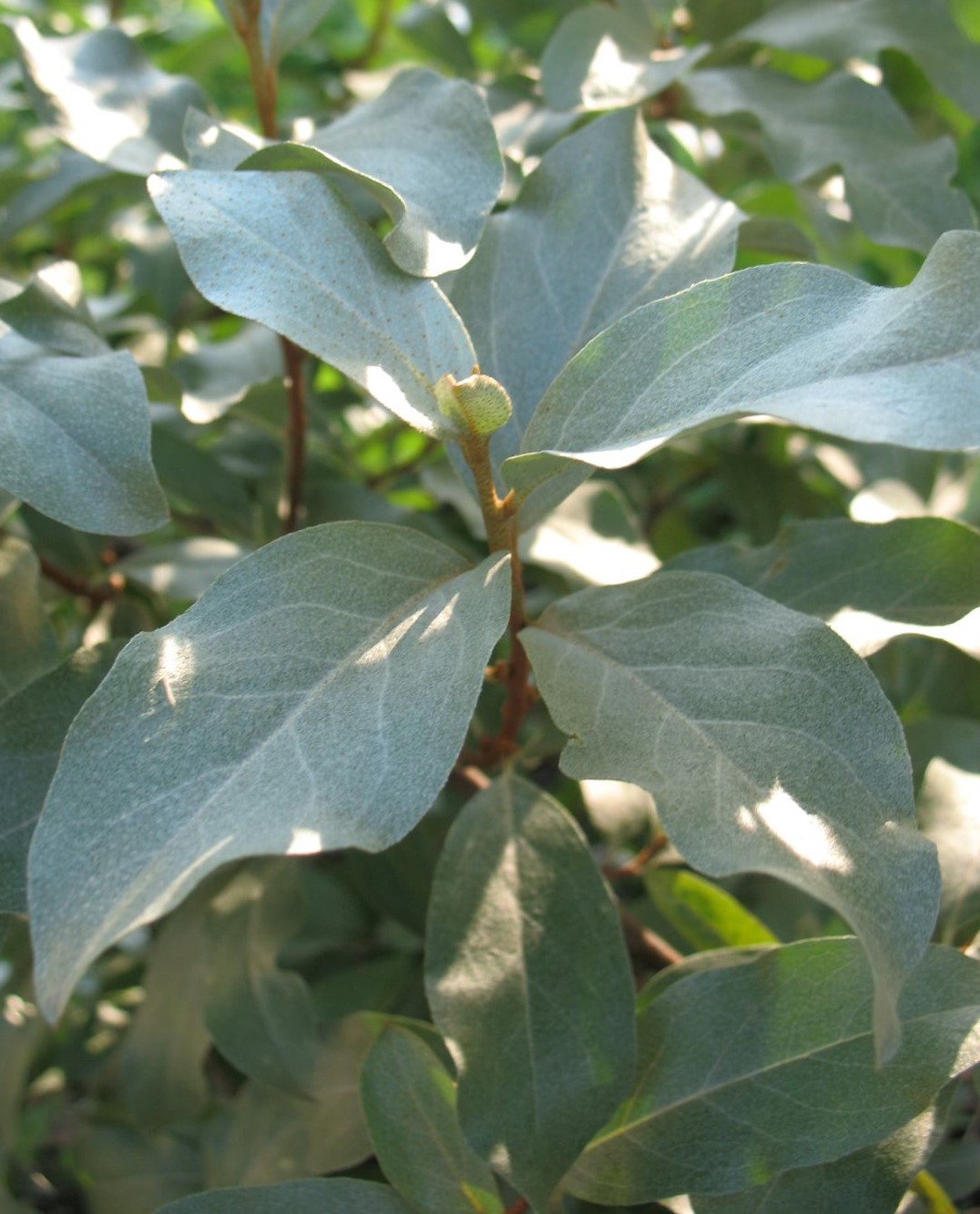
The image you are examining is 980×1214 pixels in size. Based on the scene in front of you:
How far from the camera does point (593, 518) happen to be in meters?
0.76

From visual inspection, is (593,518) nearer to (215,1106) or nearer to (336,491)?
(336,491)

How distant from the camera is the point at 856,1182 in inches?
20.8

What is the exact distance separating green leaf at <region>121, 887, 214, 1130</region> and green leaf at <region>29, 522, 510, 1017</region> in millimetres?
346

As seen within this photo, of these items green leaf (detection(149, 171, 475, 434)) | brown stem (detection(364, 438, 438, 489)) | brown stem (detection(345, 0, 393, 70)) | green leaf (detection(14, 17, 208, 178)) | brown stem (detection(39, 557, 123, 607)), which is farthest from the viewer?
brown stem (detection(345, 0, 393, 70))

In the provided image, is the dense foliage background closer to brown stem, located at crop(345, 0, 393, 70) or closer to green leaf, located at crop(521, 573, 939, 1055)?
green leaf, located at crop(521, 573, 939, 1055)

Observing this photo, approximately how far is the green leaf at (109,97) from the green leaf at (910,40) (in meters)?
0.43

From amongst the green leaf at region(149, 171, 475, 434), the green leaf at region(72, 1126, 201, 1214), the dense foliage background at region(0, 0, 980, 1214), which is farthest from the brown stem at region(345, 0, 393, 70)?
the green leaf at region(72, 1126, 201, 1214)

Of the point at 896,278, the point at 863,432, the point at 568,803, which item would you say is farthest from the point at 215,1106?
the point at 896,278

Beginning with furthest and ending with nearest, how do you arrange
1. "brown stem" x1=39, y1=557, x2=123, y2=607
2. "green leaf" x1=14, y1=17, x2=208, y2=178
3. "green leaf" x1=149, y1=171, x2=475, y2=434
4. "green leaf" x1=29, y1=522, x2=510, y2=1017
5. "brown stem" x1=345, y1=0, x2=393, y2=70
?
"brown stem" x1=345, y1=0, x2=393, y2=70
"brown stem" x1=39, y1=557, x2=123, y2=607
"green leaf" x1=14, y1=17, x2=208, y2=178
"green leaf" x1=149, y1=171, x2=475, y2=434
"green leaf" x1=29, y1=522, x2=510, y2=1017

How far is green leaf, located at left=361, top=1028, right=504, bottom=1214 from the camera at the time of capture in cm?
57

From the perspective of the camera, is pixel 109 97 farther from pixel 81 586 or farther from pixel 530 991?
pixel 530 991

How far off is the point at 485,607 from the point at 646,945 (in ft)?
1.12

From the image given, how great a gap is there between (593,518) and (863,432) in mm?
380

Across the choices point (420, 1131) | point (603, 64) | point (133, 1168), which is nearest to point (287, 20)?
point (603, 64)
